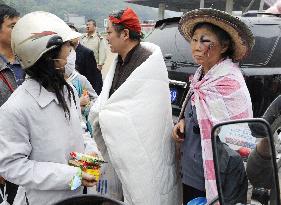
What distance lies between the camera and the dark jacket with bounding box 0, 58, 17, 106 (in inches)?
96.7

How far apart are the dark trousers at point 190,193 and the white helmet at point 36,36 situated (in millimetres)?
1252

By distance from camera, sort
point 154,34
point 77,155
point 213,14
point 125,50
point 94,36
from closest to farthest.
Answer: point 77,155
point 213,14
point 125,50
point 154,34
point 94,36

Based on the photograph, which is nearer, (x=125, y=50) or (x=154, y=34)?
(x=125, y=50)

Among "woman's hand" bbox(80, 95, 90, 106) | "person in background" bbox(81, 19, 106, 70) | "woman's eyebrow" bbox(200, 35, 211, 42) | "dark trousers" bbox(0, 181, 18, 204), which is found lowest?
"person in background" bbox(81, 19, 106, 70)

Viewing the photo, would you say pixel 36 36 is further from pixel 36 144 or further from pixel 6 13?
pixel 6 13

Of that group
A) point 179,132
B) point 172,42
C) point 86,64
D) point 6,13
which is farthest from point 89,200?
point 86,64

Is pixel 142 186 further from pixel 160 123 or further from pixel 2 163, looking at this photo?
pixel 2 163

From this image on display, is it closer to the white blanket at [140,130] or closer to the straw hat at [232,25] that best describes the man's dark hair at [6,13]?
the white blanket at [140,130]

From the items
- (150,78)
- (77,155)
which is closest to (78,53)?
(150,78)

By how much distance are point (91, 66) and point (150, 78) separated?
2762 millimetres

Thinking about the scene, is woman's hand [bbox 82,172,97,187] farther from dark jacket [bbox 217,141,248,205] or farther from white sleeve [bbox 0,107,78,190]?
dark jacket [bbox 217,141,248,205]

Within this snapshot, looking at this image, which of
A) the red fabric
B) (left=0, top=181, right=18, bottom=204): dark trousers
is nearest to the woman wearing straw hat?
the red fabric

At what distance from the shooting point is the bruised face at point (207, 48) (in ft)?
7.53

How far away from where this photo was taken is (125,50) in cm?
285
